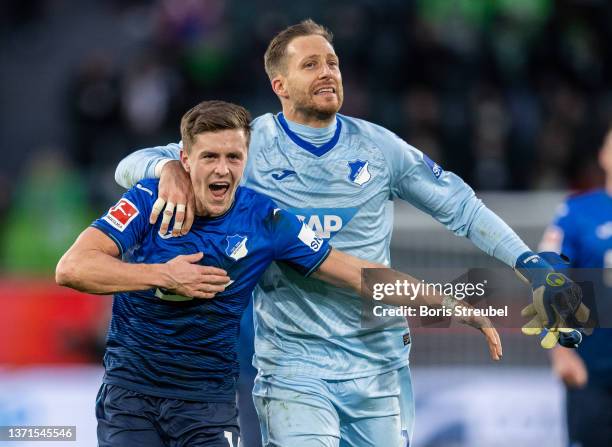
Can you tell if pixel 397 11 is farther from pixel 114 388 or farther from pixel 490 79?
pixel 114 388

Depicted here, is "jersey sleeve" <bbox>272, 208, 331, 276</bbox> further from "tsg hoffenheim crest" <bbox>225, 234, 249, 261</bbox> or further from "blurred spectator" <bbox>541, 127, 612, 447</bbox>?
"blurred spectator" <bbox>541, 127, 612, 447</bbox>

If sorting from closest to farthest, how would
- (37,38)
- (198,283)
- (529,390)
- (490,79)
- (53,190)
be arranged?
(198,283) → (529,390) → (53,190) → (490,79) → (37,38)

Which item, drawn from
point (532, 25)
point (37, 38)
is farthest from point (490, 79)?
point (37, 38)

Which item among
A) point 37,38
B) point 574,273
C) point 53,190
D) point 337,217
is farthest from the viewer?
point 37,38

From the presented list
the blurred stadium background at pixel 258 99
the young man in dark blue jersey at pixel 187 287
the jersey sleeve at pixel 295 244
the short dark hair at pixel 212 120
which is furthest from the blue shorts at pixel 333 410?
the blurred stadium background at pixel 258 99

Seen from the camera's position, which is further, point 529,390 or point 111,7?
point 111,7

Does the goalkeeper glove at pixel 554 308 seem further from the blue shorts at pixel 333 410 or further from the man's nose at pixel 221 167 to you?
the man's nose at pixel 221 167

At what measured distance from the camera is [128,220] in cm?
453

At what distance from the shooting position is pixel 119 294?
15.3 ft

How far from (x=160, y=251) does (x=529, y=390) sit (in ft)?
16.7

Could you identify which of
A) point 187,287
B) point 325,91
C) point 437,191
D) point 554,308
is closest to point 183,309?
point 187,287

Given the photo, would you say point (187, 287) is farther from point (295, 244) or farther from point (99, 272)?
point (295, 244)

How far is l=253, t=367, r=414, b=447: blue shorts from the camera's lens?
4.96 metres

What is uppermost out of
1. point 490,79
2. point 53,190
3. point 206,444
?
point 490,79
